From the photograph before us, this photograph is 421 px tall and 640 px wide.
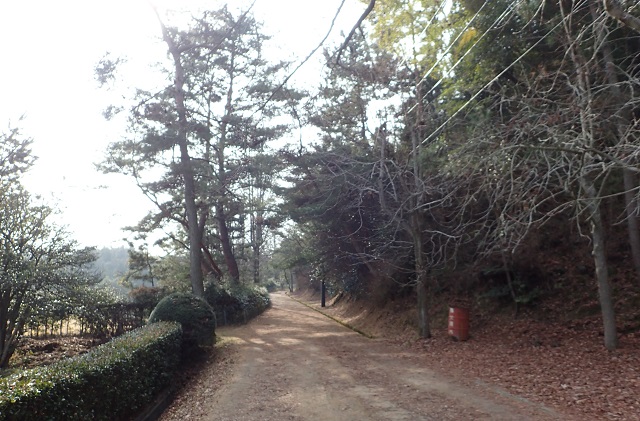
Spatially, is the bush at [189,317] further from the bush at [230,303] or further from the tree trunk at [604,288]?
the tree trunk at [604,288]

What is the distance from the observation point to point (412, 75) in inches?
580

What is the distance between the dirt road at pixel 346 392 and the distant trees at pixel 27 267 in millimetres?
5840

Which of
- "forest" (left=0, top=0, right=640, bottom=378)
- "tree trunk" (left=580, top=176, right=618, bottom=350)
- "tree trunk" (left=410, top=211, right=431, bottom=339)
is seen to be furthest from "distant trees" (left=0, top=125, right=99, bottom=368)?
"tree trunk" (left=580, top=176, right=618, bottom=350)

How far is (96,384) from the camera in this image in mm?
6230

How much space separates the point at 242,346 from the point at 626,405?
35.1ft

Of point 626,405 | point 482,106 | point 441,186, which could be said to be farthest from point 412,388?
point 482,106

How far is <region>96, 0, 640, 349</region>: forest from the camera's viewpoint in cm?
914

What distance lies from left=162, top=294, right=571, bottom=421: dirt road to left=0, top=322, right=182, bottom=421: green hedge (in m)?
0.77

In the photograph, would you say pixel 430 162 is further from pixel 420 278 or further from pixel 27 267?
pixel 27 267

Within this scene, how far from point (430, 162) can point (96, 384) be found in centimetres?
1047

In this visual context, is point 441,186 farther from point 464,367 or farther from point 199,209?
point 199,209

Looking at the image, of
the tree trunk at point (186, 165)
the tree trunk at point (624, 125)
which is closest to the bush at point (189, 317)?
the tree trunk at point (186, 165)

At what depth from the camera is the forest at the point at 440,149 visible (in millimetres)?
9141

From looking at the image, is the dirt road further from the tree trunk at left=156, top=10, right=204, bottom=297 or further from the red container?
the tree trunk at left=156, top=10, right=204, bottom=297
